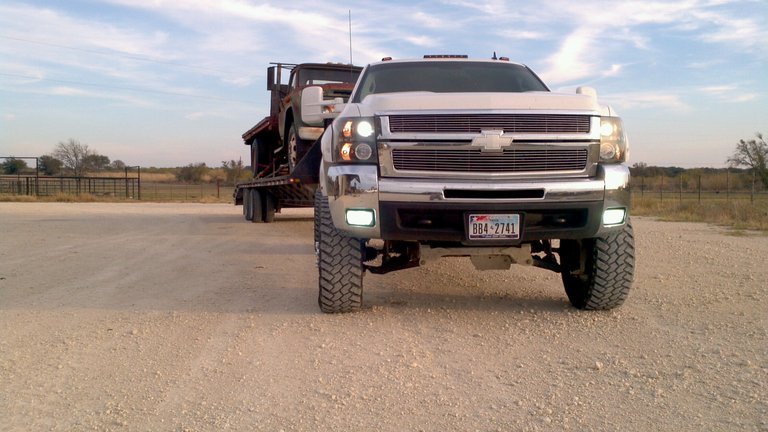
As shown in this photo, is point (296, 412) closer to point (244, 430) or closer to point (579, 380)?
point (244, 430)

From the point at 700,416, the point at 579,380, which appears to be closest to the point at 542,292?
the point at 579,380

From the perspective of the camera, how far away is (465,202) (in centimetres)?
433

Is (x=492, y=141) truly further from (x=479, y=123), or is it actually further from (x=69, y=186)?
(x=69, y=186)

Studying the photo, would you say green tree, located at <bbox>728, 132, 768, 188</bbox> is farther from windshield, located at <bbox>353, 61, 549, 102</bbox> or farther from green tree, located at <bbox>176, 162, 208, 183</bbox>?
green tree, located at <bbox>176, 162, 208, 183</bbox>

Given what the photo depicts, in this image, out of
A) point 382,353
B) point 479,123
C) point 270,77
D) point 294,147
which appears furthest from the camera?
point 270,77

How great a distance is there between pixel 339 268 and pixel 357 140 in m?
1.03

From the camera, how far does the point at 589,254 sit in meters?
5.04

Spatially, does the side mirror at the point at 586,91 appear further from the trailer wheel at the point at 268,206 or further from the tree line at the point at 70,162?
the tree line at the point at 70,162

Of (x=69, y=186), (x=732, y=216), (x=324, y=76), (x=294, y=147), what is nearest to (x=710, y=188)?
(x=732, y=216)

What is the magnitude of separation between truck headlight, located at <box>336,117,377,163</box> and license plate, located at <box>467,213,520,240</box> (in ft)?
2.75

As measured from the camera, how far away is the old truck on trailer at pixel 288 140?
28.2 feet

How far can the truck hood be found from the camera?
14.7 feet

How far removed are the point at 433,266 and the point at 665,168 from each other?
207 ft

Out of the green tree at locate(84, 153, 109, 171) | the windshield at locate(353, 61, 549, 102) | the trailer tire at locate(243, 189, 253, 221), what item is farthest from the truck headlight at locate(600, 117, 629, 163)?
the green tree at locate(84, 153, 109, 171)
